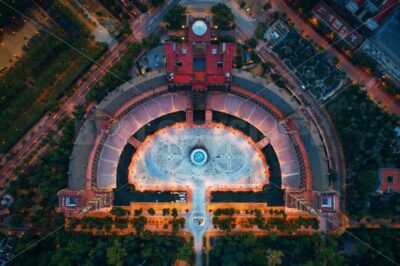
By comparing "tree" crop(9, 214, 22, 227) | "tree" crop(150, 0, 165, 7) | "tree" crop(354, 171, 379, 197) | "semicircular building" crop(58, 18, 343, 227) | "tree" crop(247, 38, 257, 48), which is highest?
"tree" crop(150, 0, 165, 7)

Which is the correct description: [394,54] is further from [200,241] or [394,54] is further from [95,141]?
[95,141]

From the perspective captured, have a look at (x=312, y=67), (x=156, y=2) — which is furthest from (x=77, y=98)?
(x=312, y=67)

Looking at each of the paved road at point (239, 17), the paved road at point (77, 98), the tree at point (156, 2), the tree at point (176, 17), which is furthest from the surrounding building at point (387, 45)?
the tree at point (156, 2)

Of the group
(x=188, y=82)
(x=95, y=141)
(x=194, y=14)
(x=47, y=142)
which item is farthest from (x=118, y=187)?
(x=194, y=14)

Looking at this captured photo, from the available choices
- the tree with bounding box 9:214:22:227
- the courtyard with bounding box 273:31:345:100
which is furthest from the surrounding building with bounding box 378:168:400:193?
the tree with bounding box 9:214:22:227

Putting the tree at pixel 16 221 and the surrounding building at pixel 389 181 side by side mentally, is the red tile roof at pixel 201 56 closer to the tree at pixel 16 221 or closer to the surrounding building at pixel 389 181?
the surrounding building at pixel 389 181

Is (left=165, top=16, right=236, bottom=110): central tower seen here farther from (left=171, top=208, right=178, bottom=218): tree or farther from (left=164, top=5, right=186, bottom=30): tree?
(left=171, top=208, right=178, bottom=218): tree

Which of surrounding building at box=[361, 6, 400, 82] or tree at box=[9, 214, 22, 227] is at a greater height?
surrounding building at box=[361, 6, 400, 82]
